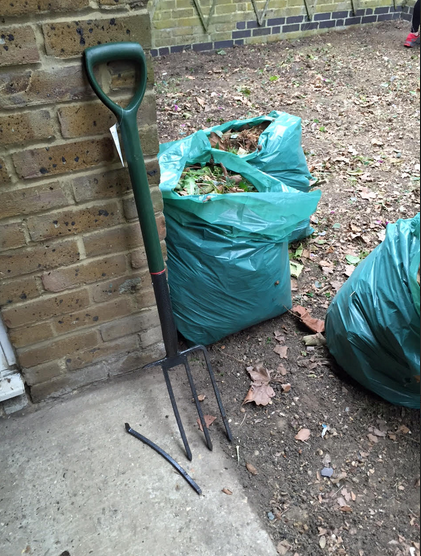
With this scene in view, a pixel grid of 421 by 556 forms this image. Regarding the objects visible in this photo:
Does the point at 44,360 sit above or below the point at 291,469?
above

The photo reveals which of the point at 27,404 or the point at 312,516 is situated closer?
the point at 312,516

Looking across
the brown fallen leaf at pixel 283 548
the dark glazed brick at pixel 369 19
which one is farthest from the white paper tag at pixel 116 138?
the dark glazed brick at pixel 369 19

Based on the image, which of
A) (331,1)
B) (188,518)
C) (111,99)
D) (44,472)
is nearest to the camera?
(111,99)

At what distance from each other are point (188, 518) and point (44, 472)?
1.94ft

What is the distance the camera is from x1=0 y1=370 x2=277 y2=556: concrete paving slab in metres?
1.55

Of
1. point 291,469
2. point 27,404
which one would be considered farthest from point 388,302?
point 27,404

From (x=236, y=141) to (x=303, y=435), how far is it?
1.74 metres

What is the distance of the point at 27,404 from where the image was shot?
1970mm

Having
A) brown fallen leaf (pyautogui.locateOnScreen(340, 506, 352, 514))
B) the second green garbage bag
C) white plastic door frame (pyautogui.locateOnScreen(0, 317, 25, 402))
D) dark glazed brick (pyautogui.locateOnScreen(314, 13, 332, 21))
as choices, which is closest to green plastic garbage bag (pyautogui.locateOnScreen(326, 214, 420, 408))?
the second green garbage bag

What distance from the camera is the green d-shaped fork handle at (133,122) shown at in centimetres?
138

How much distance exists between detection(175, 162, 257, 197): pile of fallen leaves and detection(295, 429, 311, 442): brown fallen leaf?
3.81ft

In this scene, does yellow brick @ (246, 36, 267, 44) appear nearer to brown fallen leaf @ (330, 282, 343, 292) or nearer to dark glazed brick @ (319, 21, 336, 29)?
dark glazed brick @ (319, 21, 336, 29)

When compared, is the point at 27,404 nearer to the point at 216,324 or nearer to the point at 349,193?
the point at 216,324

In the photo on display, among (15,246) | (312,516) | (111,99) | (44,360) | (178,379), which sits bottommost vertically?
(312,516)
